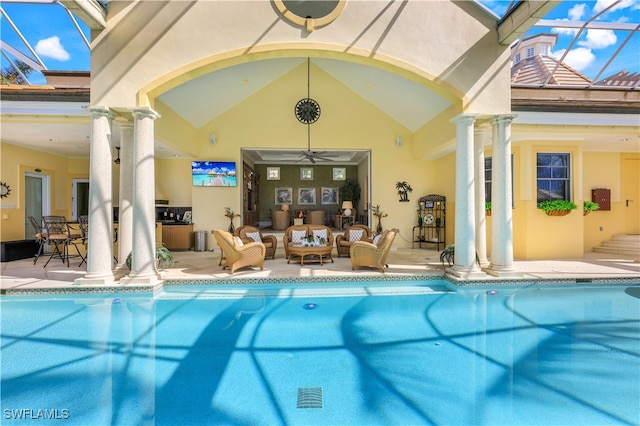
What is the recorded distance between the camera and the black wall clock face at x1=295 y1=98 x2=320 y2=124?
11.1 meters

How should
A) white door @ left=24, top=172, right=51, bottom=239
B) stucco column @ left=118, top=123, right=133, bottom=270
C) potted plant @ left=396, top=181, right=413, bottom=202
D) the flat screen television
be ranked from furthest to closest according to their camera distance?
1. potted plant @ left=396, top=181, right=413, bottom=202
2. the flat screen television
3. white door @ left=24, top=172, right=51, bottom=239
4. stucco column @ left=118, top=123, right=133, bottom=270

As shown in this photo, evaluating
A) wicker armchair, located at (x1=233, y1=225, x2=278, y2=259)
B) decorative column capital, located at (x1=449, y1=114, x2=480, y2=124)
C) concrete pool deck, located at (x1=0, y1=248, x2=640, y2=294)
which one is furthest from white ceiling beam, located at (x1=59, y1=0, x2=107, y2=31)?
decorative column capital, located at (x1=449, y1=114, x2=480, y2=124)

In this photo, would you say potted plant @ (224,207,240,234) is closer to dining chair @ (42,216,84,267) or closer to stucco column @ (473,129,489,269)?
dining chair @ (42,216,84,267)

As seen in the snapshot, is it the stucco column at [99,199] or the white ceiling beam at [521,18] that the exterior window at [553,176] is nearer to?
the white ceiling beam at [521,18]

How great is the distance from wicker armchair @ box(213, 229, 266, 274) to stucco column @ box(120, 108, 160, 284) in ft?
4.86

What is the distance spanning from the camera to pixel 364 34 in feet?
20.2

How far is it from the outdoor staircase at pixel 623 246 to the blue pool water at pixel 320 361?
5.56m

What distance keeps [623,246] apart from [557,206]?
3.29 meters

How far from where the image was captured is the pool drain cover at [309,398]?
2791 mm

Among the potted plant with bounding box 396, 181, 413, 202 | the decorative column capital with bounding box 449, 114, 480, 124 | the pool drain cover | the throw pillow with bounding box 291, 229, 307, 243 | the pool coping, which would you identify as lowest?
the pool drain cover

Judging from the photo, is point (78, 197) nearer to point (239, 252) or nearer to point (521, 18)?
point (239, 252)

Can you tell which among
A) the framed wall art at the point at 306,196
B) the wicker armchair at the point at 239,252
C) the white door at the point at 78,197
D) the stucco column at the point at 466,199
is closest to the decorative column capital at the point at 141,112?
the wicker armchair at the point at 239,252

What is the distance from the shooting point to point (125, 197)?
680 centimetres

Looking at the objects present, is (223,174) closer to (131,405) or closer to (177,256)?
(177,256)
